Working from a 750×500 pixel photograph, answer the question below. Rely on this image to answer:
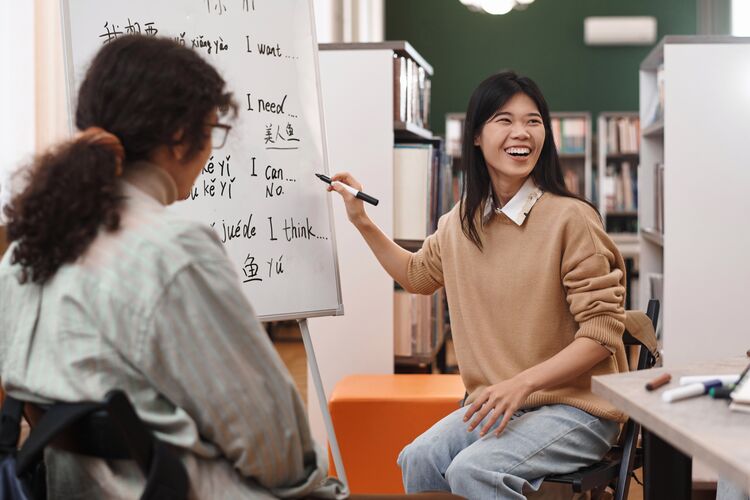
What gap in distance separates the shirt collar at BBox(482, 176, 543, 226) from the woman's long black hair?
0.06 feet

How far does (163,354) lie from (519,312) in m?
1.05

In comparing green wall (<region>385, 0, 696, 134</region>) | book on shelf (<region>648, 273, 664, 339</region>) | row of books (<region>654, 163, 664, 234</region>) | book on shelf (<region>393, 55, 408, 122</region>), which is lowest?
book on shelf (<region>648, 273, 664, 339</region>)

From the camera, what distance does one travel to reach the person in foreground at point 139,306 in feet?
3.34

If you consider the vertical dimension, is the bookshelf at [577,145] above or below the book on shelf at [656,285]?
above

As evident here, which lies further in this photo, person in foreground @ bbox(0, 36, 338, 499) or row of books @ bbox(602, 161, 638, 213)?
row of books @ bbox(602, 161, 638, 213)

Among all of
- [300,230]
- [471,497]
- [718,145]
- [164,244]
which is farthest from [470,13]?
[164,244]

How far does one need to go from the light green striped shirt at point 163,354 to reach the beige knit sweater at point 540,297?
0.88 meters

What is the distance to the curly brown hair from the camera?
1052 mm

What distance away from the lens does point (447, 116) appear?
8117 millimetres

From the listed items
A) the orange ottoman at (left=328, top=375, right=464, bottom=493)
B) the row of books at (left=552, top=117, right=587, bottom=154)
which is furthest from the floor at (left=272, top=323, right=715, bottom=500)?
the row of books at (left=552, top=117, right=587, bottom=154)

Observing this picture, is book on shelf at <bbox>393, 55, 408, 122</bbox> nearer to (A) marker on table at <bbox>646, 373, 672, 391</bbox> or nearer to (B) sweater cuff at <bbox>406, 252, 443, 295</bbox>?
(B) sweater cuff at <bbox>406, 252, 443, 295</bbox>

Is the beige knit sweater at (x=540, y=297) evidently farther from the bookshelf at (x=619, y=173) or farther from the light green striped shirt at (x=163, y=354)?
the bookshelf at (x=619, y=173)

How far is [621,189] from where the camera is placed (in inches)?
301

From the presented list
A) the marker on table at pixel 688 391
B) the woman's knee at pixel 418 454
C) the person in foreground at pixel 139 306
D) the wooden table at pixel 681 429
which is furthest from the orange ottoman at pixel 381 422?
the person in foreground at pixel 139 306
